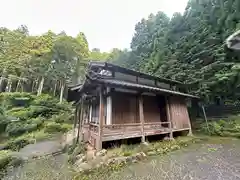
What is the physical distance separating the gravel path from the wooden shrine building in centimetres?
209

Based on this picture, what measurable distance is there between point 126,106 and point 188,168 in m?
5.20

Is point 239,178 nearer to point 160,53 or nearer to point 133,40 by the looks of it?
point 160,53

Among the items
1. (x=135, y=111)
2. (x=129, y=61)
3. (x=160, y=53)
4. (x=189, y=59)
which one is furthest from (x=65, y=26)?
(x=135, y=111)

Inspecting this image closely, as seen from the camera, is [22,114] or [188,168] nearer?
[188,168]

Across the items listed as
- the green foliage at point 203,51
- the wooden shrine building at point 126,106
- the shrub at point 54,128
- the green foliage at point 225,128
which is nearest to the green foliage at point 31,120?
the shrub at point 54,128

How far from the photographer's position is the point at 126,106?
9789mm

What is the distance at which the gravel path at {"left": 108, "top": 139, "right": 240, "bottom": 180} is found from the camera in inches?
180

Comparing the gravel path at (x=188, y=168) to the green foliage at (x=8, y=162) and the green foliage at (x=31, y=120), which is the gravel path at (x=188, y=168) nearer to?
the green foliage at (x=8, y=162)

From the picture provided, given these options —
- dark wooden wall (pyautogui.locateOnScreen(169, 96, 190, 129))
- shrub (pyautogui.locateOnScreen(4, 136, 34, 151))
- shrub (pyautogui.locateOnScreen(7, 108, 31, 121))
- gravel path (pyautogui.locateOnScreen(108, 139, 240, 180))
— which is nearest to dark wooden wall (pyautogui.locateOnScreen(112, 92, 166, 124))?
dark wooden wall (pyautogui.locateOnScreen(169, 96, 190, 129))

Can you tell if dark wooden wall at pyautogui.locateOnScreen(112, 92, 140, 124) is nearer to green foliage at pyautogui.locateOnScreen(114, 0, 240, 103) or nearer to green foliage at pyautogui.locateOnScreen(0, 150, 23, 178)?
green foliage at pyautogui.locateOnScreen(0, 150, 23, 178)

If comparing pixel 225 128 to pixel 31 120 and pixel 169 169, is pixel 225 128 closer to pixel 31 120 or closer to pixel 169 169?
pixel 169 169

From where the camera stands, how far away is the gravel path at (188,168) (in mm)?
4566

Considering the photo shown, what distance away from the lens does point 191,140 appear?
9.72m

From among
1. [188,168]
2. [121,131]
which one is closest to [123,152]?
[121,131]
